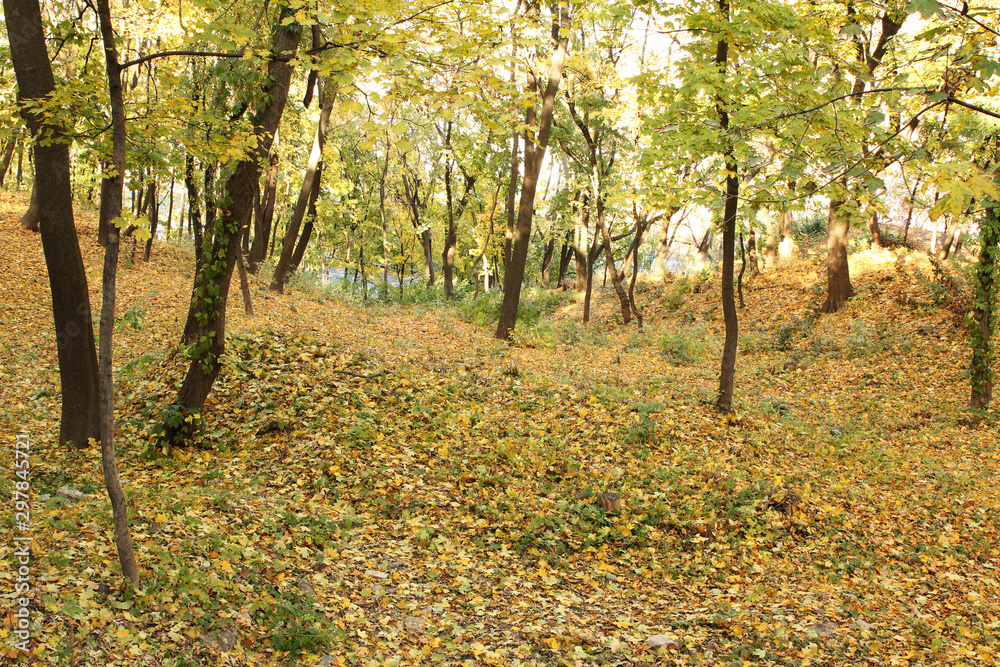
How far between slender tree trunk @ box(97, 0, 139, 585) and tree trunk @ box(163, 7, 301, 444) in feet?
9.40

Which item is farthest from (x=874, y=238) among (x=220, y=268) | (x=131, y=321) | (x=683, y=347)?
(x=131, y=321)

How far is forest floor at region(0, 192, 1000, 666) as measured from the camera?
449cm

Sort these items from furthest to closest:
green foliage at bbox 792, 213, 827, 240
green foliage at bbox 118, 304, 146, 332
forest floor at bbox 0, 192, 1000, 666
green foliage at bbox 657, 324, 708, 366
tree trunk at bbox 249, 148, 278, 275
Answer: green foliage at bbox 792, 213, 827, 240 < tree trunk at bbox 249, 148, 278, 275 < green foliage at bbox 657, 324, 708, 366 < green foliage at bbox 118, 304, 146, 332 < forest floor at bbox 0, 192, 1000, 666

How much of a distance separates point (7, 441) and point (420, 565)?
4.93 m

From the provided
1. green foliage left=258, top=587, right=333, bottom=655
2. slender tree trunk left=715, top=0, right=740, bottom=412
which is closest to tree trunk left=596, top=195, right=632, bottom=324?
slender tree trunk left=715, top=0, right=740, bottom=412

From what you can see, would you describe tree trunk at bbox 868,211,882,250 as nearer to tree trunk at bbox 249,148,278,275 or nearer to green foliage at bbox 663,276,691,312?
green foliage at bbox 663,276,691,312

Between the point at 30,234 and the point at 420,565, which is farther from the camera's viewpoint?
the point at 30,234

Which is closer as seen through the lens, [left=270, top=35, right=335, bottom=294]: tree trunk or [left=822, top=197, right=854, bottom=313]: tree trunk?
[left=270, top=35, right=335, bottom=294]: tree trunk

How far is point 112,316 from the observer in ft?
12.3

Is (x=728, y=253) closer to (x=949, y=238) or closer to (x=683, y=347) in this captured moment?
(x=683, y=347)

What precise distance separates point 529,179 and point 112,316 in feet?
38.2

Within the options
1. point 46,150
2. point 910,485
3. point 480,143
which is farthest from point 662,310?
point 46,150

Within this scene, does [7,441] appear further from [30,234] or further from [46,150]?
[30,234]

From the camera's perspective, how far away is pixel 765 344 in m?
16.6
